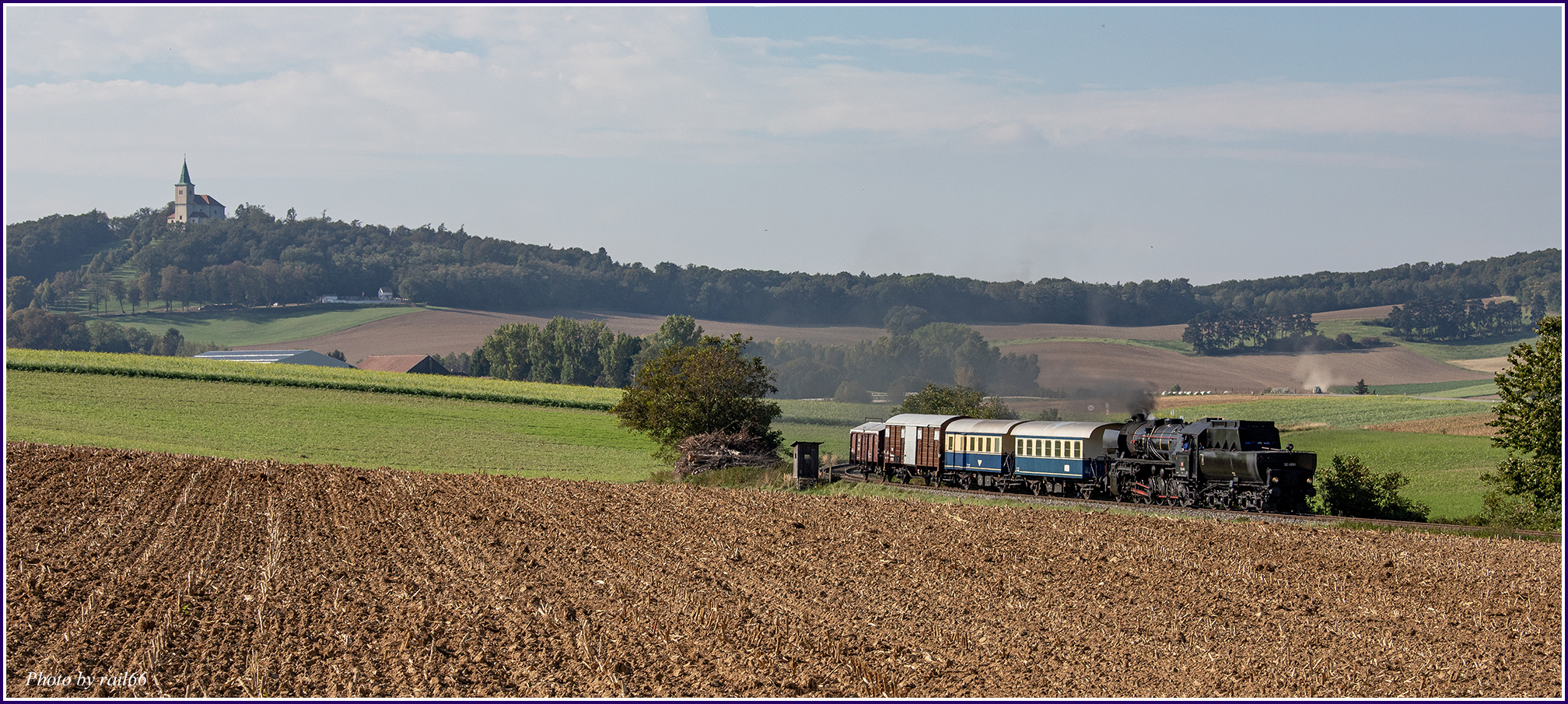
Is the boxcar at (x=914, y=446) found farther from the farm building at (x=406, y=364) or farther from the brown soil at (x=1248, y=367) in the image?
the farm building at (x=406, y=364)

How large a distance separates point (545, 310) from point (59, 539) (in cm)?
16608

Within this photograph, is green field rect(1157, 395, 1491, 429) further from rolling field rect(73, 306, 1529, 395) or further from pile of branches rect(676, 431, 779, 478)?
pile of branches rect(676, 431, 779, 478)

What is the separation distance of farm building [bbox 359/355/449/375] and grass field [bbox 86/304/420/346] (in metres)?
27.2

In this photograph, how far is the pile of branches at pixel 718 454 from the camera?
44844 mm

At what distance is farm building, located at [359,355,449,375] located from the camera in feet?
418

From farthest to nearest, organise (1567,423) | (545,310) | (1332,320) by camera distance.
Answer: (545,310) → (1332,320) → (1567,423)

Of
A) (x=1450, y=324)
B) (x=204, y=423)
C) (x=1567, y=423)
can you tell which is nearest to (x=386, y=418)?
(x=204, y=423)

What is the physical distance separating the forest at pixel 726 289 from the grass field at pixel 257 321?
664cm

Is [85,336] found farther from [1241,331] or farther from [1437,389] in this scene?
[1437,389]

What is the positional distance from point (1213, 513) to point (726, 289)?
16211cm

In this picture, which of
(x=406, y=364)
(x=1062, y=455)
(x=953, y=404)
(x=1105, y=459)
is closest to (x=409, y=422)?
(x=953, y=404)

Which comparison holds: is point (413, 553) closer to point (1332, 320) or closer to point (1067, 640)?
point (1067, 640)

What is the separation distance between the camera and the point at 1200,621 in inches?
643

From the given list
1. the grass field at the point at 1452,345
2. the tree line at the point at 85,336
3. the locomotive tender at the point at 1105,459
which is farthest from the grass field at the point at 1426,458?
the tree line at the point at 85,336
